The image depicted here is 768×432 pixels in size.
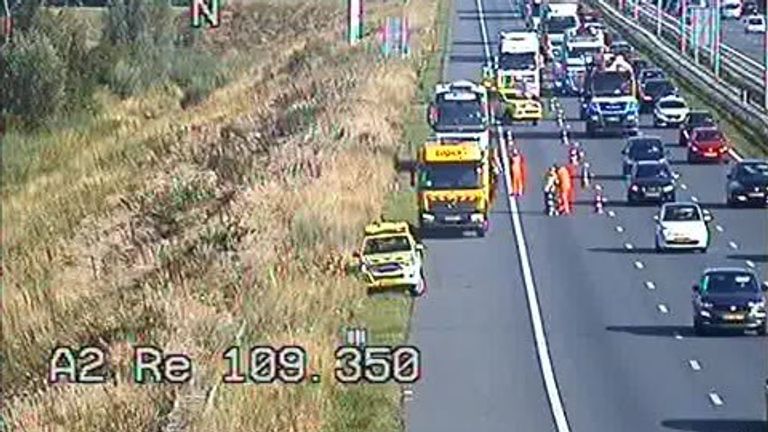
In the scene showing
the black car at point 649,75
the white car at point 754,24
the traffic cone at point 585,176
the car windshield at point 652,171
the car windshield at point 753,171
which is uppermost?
the car windshield at point 753,171

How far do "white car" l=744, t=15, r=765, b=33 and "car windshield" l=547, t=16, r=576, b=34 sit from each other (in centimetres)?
1080

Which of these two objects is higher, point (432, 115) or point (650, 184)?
point (650, 184)

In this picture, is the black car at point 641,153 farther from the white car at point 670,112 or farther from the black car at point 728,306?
the black car at point 728,306

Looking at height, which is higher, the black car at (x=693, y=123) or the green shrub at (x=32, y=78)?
the green shrub at (x=32, y=78)

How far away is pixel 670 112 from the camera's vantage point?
237ft

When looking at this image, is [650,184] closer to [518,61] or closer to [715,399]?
[715,399]

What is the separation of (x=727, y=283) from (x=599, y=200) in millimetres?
19529

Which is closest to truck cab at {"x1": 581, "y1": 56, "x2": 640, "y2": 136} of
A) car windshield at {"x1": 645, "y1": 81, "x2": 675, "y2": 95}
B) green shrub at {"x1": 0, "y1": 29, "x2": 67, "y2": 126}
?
car windshield at {"x1": 645, "y1": 81, "x2": 675, "y2": 95}

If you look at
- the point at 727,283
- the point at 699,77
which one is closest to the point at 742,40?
the point at 699,77

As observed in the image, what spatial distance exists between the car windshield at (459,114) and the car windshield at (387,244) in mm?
22936

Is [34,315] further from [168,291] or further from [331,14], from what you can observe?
[331,14]

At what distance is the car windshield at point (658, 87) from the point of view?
77250mm

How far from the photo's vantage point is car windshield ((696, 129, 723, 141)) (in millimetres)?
64250

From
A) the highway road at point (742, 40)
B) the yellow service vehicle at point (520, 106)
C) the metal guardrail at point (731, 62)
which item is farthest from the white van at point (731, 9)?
the yellow service vehicle at point (520, 106)
